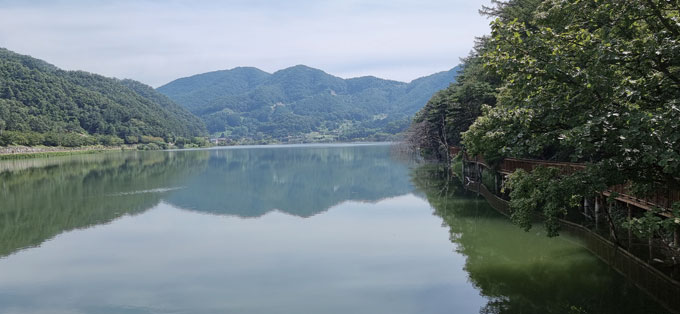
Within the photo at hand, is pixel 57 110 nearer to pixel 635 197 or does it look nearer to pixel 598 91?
pixel 635 197

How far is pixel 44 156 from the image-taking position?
353 feet

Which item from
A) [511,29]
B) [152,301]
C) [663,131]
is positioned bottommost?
[152,301]

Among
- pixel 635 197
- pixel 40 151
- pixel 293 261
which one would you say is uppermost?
pixel 635 197

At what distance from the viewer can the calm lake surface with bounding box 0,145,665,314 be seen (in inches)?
502

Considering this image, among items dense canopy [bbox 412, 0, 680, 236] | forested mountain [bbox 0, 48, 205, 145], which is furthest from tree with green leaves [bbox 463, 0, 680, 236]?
forested mountain [bbox 0, 48, 205, 145]

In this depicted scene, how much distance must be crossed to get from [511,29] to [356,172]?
159 feet

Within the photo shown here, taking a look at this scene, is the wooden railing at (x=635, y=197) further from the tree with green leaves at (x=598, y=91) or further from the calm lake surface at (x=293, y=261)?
the calm lake surface at (x=293, y=261)

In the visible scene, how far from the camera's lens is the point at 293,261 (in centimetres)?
1727

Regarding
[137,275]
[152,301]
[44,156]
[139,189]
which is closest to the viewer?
[152,301]

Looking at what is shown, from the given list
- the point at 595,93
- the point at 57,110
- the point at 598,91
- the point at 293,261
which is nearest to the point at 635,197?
the point at 595,93

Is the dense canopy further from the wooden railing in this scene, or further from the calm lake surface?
the calm lake surface

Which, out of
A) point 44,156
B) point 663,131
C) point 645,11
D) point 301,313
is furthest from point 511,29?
point 44,156

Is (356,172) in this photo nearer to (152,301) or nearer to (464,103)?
(464,103)

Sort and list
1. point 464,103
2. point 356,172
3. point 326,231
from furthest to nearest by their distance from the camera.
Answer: point 356,172
point 464,103
point 326,231
